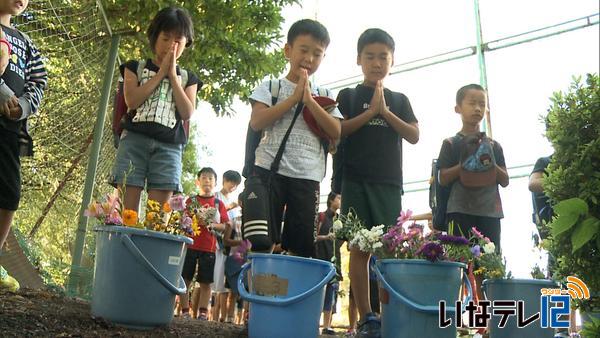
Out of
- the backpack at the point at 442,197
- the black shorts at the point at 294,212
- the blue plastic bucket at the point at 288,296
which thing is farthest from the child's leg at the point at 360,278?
the backpack at the point at 442,197

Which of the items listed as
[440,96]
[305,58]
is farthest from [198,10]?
[440,96]

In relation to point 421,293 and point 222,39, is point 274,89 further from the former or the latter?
point 222,39

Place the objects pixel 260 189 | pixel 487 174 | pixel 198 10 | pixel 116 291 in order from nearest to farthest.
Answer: pixel 116 291 → pixel 260 189 → pixel 487 174 → pixel 198 10

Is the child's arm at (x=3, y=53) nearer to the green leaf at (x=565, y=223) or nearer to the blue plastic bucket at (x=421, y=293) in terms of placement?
the blue plastic bucket at (x=421, y=293)

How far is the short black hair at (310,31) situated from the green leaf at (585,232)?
5.32ft

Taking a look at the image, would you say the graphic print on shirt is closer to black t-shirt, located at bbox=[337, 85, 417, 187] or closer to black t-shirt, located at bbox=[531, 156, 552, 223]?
black t-shirt, located at bbox=[337, 85, 417, 187]

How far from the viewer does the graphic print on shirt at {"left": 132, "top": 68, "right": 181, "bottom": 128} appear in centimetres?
260

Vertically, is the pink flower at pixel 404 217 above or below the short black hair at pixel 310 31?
below

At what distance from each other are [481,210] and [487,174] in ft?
0.67

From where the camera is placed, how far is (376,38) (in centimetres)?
293

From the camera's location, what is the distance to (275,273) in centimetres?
212

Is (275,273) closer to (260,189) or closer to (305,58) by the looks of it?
(260,189)

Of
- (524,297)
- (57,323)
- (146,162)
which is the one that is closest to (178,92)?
Answer: (146,162)

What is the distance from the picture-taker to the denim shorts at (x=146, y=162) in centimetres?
254
